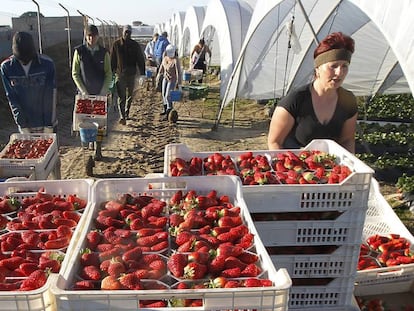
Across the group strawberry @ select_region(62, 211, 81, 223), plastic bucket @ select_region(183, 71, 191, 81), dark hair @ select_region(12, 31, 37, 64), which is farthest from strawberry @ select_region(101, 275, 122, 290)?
plastic bucket @ select_region(183, 71, 191, 81)

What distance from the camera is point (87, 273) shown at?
160 cm

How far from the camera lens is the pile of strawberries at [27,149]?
163 inches

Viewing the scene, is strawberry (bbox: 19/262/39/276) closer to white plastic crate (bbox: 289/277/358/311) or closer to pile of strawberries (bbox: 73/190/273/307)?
pile of strawberries (bbox: 73/190/273/307)

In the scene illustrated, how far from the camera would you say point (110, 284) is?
1.51m

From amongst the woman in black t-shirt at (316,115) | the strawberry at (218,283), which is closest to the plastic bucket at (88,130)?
the woman in black t-shirt at (316,115)

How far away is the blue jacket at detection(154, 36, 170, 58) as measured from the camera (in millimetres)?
13623

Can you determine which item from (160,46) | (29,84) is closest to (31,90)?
(29,84)

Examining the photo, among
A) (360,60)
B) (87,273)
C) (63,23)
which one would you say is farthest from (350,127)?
(63,23)

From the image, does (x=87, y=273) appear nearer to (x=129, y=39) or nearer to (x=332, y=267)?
(x=332, y=267)

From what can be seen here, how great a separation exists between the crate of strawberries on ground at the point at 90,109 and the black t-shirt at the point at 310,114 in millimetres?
3183

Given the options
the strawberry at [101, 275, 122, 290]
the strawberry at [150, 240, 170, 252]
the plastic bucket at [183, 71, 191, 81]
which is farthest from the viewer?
the plastic bucket at [183, 71, 191, 81]

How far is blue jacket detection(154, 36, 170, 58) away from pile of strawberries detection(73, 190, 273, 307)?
11.9 m

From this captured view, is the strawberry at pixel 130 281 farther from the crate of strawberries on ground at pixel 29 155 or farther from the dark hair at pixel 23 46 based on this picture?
the dark hair at pixel 23 46

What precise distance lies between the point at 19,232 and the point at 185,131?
24.0 ft
